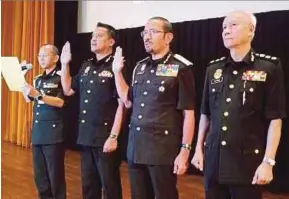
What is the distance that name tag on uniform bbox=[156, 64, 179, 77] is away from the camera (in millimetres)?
2094

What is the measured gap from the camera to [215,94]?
1.83 m

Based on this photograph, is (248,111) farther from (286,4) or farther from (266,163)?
(286,4)

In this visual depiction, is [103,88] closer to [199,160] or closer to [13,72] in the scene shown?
[13,72]

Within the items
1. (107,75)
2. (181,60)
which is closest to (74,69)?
(107,75)

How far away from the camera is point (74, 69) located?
21.0 feet

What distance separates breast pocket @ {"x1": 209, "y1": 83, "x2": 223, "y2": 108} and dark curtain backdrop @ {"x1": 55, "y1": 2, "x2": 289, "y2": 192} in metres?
0.96

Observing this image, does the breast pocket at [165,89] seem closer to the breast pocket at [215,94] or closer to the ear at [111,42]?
the breast pocket at [215,94]

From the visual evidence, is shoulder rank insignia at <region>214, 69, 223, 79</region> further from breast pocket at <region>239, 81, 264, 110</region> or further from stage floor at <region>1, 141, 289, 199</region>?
stage floor at <region>1, 141, 289, 199</region>

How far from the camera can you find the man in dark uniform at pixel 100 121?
252 cm

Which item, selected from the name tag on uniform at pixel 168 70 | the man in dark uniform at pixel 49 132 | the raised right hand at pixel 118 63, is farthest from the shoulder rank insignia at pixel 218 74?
the man in dark uniform at pixel 49 132

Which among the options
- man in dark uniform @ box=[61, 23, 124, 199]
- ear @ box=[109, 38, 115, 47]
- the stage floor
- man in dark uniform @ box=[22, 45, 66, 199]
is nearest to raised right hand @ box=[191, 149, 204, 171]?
man in dark uniform @ box=[61, 23, 124, 199]

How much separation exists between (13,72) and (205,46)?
245cm

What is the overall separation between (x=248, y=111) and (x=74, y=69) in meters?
4.93

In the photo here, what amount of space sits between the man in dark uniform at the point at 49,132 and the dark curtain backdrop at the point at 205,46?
0.20 m
